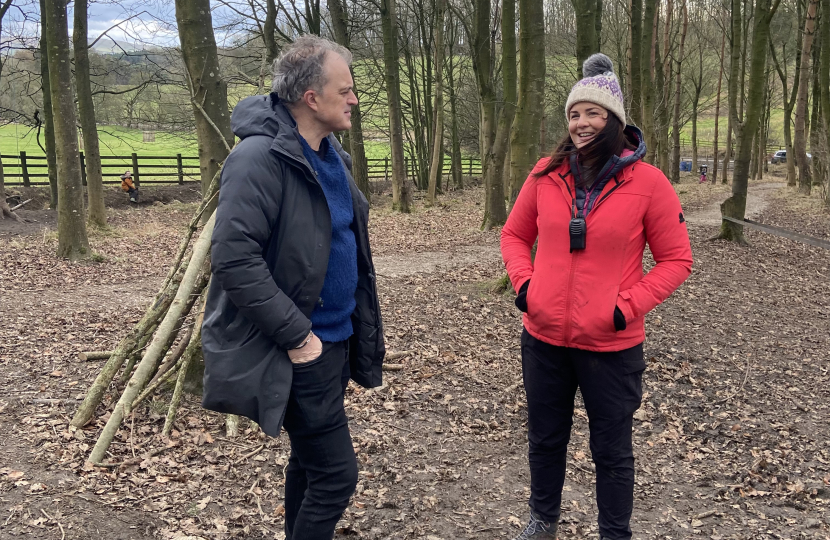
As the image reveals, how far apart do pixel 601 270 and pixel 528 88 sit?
5.76 m

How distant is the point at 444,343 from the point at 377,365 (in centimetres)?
370

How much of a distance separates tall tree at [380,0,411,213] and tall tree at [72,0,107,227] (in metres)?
7.63

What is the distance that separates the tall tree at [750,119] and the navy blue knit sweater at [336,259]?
12.3 metres

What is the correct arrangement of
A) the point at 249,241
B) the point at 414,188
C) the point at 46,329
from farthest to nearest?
the point at 414,188 → the point at 46,329 → the point at 249,241

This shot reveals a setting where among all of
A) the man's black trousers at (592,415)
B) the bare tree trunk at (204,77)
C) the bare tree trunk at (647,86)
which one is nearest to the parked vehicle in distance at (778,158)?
the bare tree trunk at (647,86)

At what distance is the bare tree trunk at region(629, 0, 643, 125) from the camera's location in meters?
15.2

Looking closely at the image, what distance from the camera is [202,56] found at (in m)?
4.67

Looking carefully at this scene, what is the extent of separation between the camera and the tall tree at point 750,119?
1215 cm

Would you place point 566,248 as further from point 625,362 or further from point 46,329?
point 46,329

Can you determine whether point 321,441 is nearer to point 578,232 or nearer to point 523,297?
point 523,297

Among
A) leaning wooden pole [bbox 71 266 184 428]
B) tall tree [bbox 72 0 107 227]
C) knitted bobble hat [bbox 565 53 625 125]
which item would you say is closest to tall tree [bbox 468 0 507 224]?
tall tree [bbox 72 0 107 227]

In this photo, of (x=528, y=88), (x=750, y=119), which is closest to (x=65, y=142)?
(x=528, y=88)

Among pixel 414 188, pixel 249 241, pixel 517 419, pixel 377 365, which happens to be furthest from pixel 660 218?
pixel 414 188

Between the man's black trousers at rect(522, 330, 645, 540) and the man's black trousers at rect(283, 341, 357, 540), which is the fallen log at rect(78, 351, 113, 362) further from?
the man's black trousers at rect(522, 330, 645, 540)
